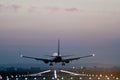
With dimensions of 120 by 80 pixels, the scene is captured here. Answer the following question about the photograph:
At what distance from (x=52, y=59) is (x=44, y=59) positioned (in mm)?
3157

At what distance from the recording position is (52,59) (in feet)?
575

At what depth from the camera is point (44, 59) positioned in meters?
176

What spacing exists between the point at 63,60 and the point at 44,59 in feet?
24.5

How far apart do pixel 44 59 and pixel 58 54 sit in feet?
19.5

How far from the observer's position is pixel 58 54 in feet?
573

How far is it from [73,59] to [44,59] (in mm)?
13118

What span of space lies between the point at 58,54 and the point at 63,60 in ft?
10.2

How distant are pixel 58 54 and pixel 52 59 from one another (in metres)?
3.16

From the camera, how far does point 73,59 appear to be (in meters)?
182

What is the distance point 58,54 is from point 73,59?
32.2 ft
